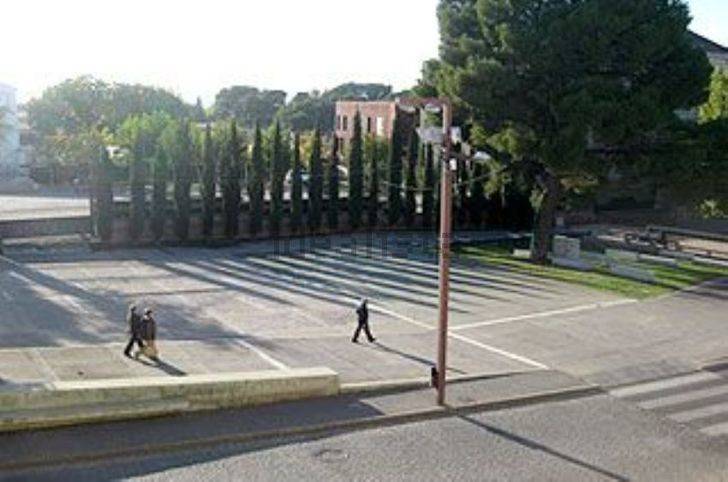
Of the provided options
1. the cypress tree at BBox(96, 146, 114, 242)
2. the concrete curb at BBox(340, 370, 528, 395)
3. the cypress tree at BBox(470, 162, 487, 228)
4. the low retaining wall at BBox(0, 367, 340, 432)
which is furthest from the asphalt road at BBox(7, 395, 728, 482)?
the cypress tree at BBox(470, 162, 487, 228)

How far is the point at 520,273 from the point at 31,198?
4354 cm

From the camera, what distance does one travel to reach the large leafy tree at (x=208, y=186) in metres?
47.5

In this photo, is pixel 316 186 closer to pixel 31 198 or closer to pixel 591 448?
pixel 31 198

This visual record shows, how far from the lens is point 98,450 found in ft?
53.1

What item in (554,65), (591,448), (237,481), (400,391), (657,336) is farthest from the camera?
(554,65)

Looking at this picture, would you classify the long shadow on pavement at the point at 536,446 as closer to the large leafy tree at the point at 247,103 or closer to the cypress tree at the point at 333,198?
the cypress tree at the point at 333,198

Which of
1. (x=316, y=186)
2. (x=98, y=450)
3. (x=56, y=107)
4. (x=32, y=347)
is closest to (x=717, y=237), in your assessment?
(x=316, y=186)

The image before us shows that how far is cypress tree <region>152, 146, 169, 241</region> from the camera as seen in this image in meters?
45.8

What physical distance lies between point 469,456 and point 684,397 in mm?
7901

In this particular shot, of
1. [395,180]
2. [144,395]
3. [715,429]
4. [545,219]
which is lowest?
[715,429]

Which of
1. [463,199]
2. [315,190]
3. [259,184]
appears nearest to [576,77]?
[463,199]

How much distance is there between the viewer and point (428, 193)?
53469 mm

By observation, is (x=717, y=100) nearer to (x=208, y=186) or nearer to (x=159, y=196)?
(x=208, y=186)

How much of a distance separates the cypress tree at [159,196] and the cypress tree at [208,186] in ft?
7.03
